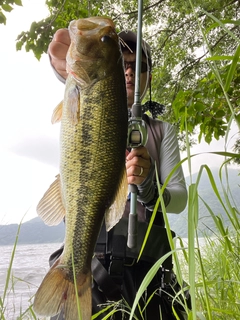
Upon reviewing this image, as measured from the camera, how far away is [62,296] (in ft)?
4.99

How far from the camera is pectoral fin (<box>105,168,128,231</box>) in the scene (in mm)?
1497

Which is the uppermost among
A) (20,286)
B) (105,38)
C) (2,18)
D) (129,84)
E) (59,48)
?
(2,18)

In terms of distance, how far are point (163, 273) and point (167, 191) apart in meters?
0.48

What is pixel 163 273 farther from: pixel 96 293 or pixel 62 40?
pixel 62 40

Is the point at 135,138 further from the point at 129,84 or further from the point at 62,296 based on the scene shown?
the point at 129,84

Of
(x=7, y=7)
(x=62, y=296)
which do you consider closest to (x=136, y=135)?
(x=62, y=296)

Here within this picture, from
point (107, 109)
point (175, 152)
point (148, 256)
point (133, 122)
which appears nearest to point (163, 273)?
point (148, 256)

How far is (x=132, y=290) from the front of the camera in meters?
2.00

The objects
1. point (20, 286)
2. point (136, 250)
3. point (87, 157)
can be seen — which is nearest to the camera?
point (87, 157)

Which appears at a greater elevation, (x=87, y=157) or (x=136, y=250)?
(x=87, y=157)

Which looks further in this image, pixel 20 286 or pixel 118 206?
pixel 20 286

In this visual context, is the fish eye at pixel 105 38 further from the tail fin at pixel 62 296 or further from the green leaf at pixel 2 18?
the green leaf at pixel 2 18

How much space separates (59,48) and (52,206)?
2.74ft

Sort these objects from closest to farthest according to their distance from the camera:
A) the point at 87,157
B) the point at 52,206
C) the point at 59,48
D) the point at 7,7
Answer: the point at 87,157 → the point at 52,206 → the point at 59,48 → the point at 7,7
